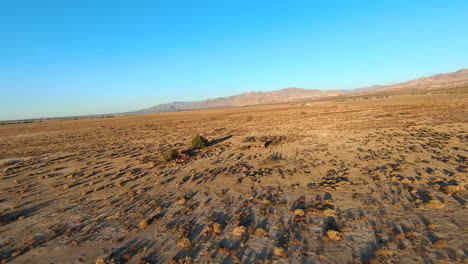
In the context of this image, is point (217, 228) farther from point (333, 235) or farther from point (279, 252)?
point (333, 235)

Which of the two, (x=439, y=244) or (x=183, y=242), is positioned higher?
(x=183, y=242)

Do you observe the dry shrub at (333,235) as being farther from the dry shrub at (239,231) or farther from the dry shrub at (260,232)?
the dry shrub at (239,231)

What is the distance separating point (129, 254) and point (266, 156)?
317 inches

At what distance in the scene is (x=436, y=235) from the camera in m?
4.12

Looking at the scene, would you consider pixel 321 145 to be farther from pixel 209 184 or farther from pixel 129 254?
pixel 129 254

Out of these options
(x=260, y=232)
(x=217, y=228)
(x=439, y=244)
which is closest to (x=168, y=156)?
(x=217, y=228)

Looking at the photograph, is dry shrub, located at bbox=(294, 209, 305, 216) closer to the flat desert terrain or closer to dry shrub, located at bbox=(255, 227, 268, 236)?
the flat desert terrain

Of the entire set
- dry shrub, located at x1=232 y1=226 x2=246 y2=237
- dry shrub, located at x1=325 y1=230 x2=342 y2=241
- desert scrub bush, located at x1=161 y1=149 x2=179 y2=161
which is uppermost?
desert scrub bush, located at x1=161 y1=149 x2=179 y2=161

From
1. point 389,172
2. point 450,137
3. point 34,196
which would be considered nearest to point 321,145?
point 389,172

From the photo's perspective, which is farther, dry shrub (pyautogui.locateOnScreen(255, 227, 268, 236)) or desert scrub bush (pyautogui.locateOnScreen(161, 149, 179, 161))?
desert scrub bush (pyautogui.locateOnScreen(161, 149, 179, 161))

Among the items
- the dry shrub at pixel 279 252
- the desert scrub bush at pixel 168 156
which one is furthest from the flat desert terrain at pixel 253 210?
the desert scrub bush at pixel 168 156

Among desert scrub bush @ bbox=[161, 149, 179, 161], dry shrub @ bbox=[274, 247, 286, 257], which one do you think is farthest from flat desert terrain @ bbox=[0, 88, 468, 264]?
desert scrub bush @ bbox=[161, 149, 179, 161]

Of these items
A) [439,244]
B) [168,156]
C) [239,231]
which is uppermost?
[168,156]

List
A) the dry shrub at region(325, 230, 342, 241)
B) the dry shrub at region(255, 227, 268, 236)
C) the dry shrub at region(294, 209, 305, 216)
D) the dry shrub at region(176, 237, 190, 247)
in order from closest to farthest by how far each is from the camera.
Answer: the dry shrub at region(325, 230, 342, 241) → the dry shrub at region(176, 237, 190, 247) → the dry shrub at region(255, 227, 268, 236) → the dry shrub at region(294, 209, 305, 216)
